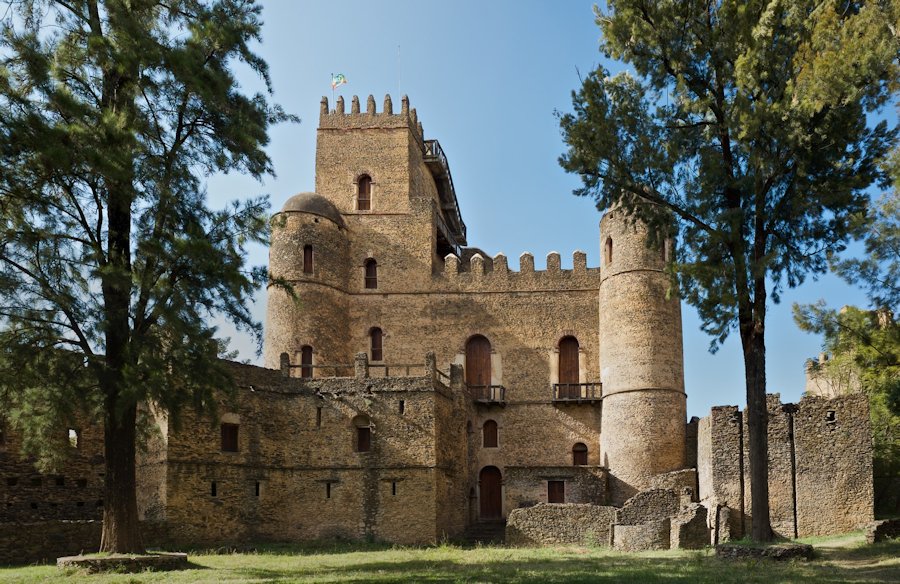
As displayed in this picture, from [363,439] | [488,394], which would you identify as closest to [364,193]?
[488,394]

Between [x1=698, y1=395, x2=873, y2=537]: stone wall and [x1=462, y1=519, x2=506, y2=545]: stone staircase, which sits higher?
[x1=698, y1=395, x2=873, y2=537]: stone wall

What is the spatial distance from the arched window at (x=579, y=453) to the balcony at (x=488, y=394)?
3.12 metres

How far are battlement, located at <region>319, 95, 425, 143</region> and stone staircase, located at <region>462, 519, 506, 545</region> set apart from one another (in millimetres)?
16011

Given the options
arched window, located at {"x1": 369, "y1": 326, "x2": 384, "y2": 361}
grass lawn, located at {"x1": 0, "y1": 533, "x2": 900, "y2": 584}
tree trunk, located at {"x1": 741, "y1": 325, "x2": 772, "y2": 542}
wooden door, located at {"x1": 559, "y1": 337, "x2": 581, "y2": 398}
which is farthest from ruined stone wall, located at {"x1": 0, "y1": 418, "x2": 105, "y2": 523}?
wooden door, located at {"x1": 559, "y1": 337, "x2": 581, "y2": 398}

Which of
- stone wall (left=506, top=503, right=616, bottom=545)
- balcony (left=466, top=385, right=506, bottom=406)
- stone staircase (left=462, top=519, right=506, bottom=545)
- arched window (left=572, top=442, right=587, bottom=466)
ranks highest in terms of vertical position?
balcony (left=466, top=385, right=506, bottom=406)

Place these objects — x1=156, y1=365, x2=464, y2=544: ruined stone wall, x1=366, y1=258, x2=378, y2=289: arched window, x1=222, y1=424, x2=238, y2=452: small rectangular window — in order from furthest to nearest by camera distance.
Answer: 1. x1=366, y1=258, x2=378, y2=289: arched window
2. x1=156, y1=365, x2=464, y2=544: ruined stone wall
3. x1=222, y1=424, x2=238, y2=452: small rectangular window

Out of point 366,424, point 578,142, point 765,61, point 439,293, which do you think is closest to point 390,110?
point 439,293

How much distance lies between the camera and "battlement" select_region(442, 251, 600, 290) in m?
37.3

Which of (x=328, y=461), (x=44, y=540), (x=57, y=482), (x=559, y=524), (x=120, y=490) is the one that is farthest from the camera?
(x=328, y=461)

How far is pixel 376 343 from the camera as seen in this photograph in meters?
37.2

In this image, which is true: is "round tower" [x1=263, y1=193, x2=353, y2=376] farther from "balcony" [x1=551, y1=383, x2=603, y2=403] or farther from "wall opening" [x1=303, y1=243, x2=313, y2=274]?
"balcony" [x1=551, y1=383, x2=603, y2=403]

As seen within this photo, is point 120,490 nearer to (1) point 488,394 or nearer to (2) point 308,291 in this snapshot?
(2) point 308,291

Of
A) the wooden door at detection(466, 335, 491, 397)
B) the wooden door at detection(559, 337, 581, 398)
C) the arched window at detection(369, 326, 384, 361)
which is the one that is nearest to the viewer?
the wooden door at detection(559, 337, 581, 398)

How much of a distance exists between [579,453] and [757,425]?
1647cm
